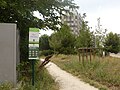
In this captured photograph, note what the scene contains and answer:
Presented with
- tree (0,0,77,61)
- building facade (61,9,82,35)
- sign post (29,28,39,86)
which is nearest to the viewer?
sign post (29,28,39,86)

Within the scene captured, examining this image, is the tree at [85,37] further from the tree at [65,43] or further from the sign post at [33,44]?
the sign post at [33,44]

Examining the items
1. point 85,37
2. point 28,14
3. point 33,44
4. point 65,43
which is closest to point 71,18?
Answer: point 28,14

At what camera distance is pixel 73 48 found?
39.7 metres

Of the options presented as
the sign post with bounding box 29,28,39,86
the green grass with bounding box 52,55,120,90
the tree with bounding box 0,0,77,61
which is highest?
the tree with bounding box 0,0,77,61

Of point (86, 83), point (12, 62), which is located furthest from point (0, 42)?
point (86, 83)

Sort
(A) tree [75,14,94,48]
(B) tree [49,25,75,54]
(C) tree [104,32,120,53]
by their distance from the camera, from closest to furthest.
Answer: (A) tree [75,14,94,48] < (B) tree [49,25,75,54] < (C) tree [104,32,120,53]

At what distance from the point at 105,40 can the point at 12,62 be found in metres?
36.0

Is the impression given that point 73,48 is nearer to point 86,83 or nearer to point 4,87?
point 86,83

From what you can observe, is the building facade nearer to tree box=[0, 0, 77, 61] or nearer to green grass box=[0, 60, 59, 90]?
tree box=[0, 0, 77, 61]

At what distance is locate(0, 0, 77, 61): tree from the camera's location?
38.2 feet

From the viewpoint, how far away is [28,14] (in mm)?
12156

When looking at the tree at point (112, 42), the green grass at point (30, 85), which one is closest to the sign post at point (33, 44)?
the green grass at point (30, 85)

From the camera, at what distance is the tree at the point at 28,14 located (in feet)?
38.2

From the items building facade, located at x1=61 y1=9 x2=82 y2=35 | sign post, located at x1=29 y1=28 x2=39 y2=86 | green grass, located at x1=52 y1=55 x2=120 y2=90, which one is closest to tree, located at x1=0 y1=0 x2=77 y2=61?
building facade, located at x1=61 y1=9 x2=82 y2=35
